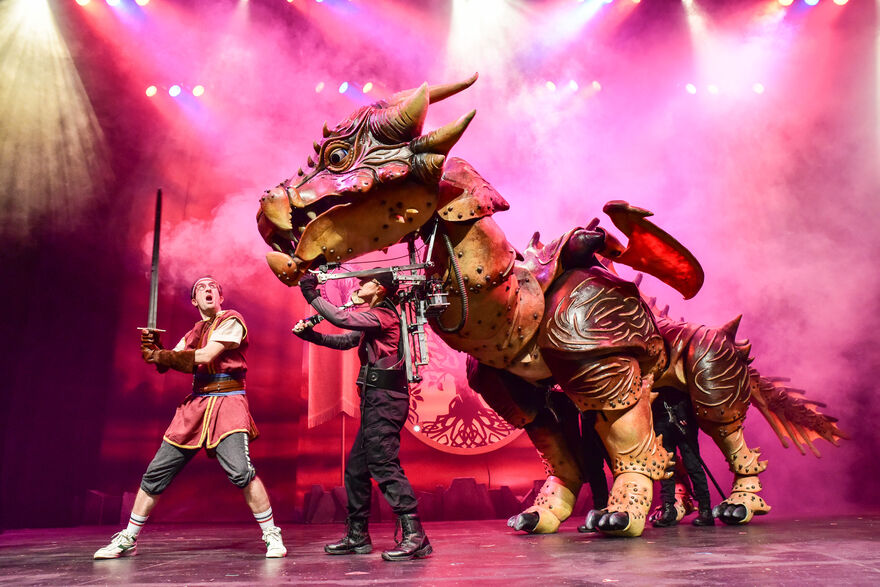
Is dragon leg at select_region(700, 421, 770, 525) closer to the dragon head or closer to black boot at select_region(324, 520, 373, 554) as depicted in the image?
black boot at select_region(324, 520, 373, 554)

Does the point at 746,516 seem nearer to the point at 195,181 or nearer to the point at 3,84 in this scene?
the point at 195,181

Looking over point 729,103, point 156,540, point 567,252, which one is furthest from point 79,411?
point 729,103

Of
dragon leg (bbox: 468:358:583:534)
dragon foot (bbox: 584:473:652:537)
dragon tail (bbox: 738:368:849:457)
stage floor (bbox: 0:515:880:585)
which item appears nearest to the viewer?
stage floor (bbox: 0:515:880:585)

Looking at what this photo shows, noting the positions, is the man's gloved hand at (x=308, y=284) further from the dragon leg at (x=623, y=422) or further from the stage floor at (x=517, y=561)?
the dragon leg at (x=623, y=422)

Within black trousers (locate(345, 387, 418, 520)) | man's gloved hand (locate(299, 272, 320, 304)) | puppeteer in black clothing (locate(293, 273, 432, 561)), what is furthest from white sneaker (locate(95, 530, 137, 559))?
man's gloved hand (locate(299, 272, 320, 304))

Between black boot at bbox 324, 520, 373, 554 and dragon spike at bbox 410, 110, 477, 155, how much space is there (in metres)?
1.76

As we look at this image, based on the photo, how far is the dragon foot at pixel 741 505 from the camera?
13.0ft

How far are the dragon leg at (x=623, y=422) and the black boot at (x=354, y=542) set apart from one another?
1.10m

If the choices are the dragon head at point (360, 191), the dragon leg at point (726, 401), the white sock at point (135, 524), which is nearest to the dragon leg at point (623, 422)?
the dragon leg at point (726, 401)

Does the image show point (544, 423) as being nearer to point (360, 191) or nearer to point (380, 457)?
point (380, 457)

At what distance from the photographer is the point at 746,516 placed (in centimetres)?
396

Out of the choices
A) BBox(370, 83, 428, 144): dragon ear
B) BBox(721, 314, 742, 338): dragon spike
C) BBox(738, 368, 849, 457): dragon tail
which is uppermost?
BBox(370, 83, 428, 144): dragon ear

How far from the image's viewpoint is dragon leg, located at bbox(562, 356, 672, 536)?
10.8 feet

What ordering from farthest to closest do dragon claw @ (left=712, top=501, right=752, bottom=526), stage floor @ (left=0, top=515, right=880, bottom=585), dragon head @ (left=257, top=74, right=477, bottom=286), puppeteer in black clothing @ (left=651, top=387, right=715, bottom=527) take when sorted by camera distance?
puppeteer in black clothing @ (left=651, top=387, right=715, bottom=527)
dragon claw @ (left=712, top=501, right=752, bottom=526)
dragon head @ (left=257, top=74, right=477, bottom=286)
stage floor @ (left=0, top=515, right=880, bottom=585)
